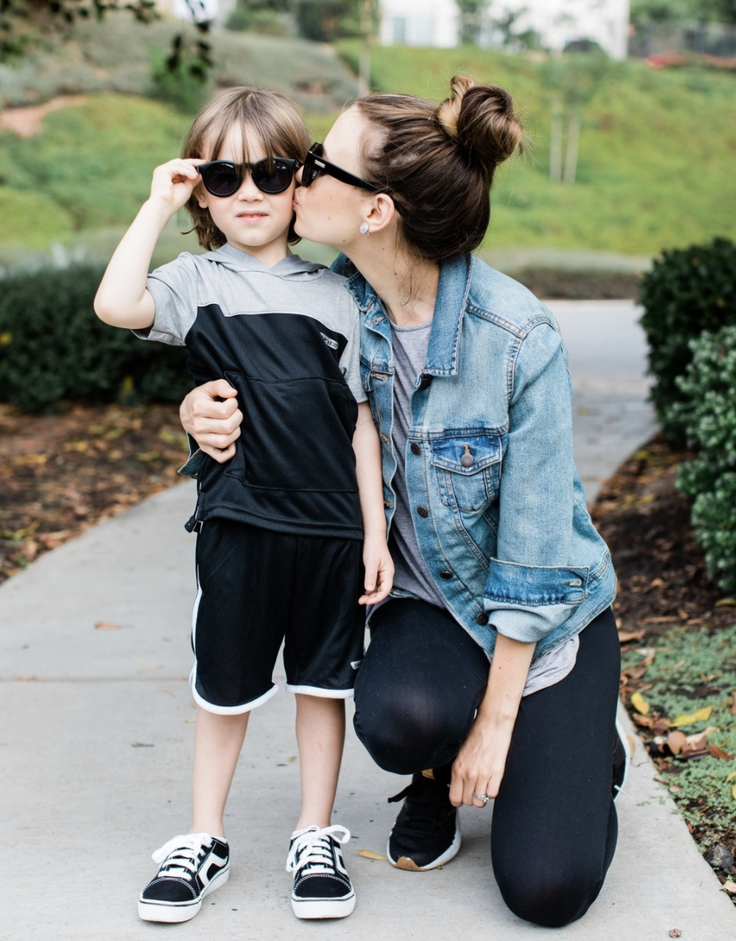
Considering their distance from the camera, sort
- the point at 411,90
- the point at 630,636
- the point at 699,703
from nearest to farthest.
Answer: the point at 699,703, the point at 630,636, the point at 411,90

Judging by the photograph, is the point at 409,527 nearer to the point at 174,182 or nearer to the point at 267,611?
the point at 267,611

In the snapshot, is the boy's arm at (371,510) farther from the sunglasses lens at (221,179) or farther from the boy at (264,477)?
the sunglasses lens at (221,179)

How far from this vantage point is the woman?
215cm

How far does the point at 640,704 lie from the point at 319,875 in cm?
133

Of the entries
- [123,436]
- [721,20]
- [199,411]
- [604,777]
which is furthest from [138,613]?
[721,20]

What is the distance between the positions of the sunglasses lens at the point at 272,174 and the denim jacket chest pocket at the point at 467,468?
627 millimetres

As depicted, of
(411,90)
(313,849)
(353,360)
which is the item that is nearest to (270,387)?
(353,360)

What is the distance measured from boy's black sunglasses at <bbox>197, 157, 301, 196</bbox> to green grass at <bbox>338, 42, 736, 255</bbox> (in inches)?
886

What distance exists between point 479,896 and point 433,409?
1034mm

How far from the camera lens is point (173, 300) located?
220 cm

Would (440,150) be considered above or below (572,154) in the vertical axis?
above

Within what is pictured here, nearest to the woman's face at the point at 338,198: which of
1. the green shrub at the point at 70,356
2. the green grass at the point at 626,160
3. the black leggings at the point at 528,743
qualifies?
the black leggings at the point at 528,743

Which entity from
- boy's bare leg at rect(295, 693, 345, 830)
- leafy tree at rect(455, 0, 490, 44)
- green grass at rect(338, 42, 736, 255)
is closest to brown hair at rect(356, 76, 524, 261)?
boy's bare leg at rect(295, 693, 345, 830)

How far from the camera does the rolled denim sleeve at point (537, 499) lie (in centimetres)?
218
